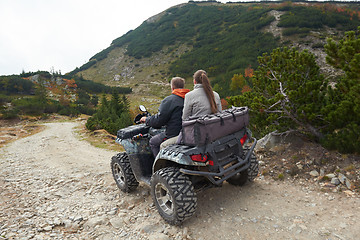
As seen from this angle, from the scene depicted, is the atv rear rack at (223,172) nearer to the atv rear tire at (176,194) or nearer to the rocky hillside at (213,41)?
the atv rear tire at (176,194)

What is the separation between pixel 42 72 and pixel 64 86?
13687 millimetres

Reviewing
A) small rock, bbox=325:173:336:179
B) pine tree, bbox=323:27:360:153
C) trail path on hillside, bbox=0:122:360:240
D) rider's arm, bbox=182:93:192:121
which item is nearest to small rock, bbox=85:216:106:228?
trail path on hillside, bbox=0:122:360:240

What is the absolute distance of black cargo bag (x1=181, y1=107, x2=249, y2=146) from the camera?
2956 mm

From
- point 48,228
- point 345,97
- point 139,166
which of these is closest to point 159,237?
point 139,166

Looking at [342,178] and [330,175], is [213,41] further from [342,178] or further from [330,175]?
[342,178]

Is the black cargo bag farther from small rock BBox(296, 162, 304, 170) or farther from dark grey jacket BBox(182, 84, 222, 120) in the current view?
small rock BBox(296, 162, 304, 170)

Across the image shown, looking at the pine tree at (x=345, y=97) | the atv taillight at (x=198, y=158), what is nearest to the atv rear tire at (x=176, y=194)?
the atv taillight at (x=198, y=158)

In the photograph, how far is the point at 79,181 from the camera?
579 centimetres

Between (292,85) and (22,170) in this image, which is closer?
(292,85)

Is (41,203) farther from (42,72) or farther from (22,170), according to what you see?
(42,72)

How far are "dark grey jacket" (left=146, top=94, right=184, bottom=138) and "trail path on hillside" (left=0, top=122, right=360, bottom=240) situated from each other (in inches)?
56.1

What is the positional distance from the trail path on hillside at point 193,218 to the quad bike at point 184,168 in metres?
0.34

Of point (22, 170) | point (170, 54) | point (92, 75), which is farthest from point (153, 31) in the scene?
point (22, 170)

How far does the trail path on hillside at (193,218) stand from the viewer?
2982 mm
